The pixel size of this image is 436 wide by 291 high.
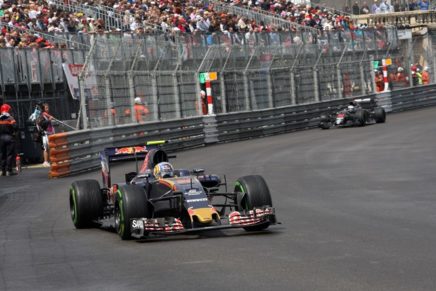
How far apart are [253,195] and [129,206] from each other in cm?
142

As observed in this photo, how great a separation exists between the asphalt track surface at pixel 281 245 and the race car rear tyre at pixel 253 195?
0.29 meters

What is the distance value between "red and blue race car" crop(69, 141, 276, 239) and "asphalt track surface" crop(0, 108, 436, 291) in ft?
0.58

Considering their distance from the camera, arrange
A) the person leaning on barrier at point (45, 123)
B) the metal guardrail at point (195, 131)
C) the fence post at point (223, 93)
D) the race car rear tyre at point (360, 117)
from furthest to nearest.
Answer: the race car rear tyre at point (360, 117) → the fence post at point (223, 93) → the person leaning on barrier at point (45, 123) → the metal guardrail at point (195, 131)

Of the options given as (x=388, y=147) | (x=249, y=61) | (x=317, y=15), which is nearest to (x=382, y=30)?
(x=317, y=15)

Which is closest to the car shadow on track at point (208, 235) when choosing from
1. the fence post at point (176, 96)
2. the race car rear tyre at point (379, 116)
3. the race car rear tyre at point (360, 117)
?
the fence post at point (176, 96)

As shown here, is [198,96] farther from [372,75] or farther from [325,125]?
[372,75]

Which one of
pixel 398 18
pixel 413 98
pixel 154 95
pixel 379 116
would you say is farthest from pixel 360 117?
pixel 398 18

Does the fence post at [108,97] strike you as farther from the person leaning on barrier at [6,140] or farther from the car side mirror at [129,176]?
the car side mirror at [129,176]

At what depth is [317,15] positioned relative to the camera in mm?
48250

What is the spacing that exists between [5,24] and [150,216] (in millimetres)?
18022

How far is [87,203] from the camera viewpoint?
1283 centimetres

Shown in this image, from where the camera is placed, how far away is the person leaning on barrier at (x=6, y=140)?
23.9m

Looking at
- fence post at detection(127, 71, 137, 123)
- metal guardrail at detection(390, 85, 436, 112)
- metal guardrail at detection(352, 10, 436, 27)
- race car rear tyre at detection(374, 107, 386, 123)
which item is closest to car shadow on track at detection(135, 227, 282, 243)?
fence post at detection(127, 71, 137, 123)

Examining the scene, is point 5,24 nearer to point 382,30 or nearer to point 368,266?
point 382,30
